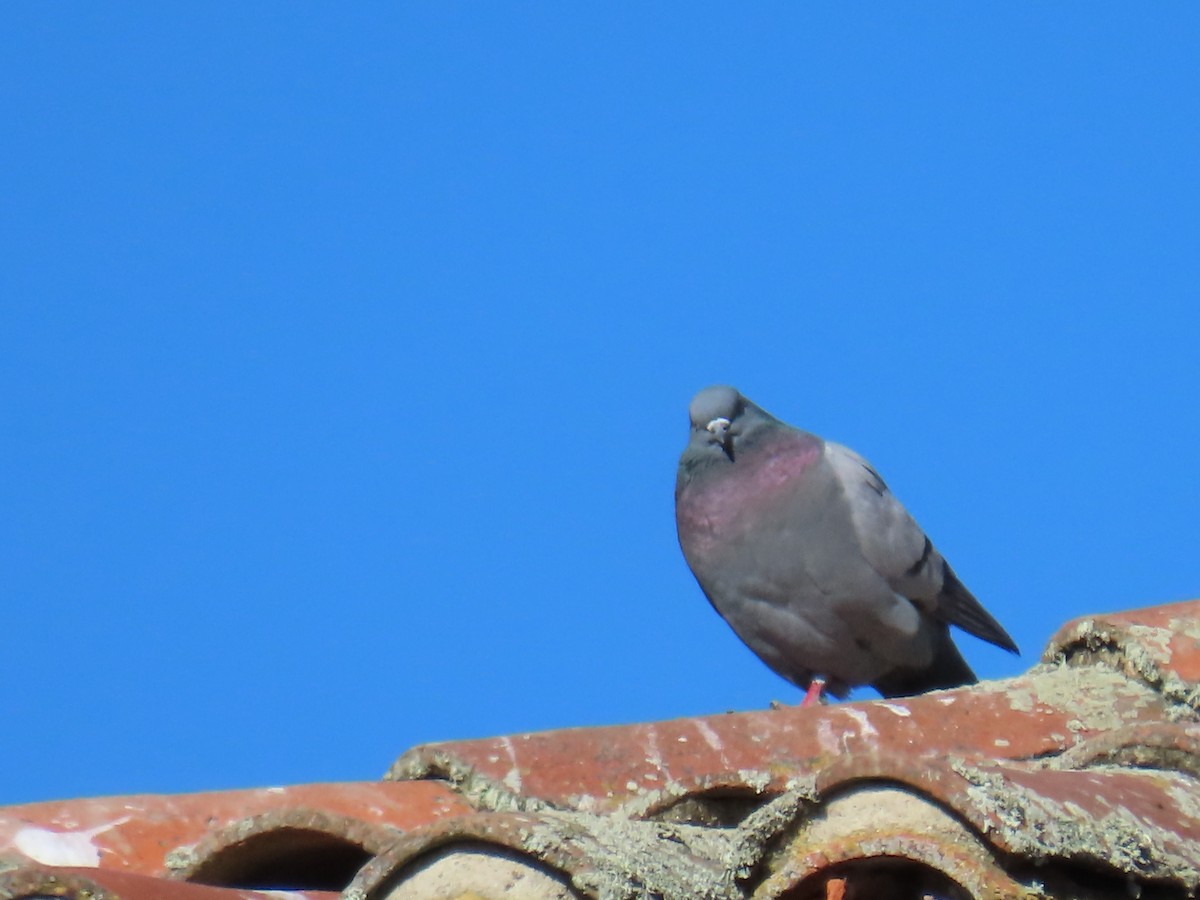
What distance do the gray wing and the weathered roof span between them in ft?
6.27

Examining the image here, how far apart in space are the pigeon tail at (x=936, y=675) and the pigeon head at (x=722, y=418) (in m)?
0.99

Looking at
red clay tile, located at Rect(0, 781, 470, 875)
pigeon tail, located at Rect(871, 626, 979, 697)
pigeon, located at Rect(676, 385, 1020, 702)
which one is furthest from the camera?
pigeon tail, located at Rect(871, 626, 979, 697)

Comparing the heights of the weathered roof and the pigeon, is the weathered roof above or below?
below

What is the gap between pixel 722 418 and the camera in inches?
251

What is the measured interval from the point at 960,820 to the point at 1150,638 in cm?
177

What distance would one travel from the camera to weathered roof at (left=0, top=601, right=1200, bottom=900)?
92.0 inches

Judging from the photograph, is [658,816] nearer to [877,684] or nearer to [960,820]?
[960,820]

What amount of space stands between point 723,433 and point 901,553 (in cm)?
78

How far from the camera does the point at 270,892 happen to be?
99.6 inches

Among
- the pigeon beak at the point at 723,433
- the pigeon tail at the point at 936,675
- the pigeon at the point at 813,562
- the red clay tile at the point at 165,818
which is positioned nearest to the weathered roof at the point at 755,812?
the red clay tile at the point at 165,818

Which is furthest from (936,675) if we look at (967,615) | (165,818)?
(165,818)

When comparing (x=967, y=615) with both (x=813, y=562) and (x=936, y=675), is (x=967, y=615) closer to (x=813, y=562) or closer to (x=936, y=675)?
(x=936, y=675)

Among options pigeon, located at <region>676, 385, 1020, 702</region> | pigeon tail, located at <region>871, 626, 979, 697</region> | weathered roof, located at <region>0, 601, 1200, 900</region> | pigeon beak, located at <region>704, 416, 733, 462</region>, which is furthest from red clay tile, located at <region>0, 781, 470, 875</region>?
pigeon tail, located at <region>871, 626, 979, 697</region>

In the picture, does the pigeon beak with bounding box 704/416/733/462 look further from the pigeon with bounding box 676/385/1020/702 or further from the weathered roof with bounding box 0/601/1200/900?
the weathered roof with bounding box 0/601/1200/900
